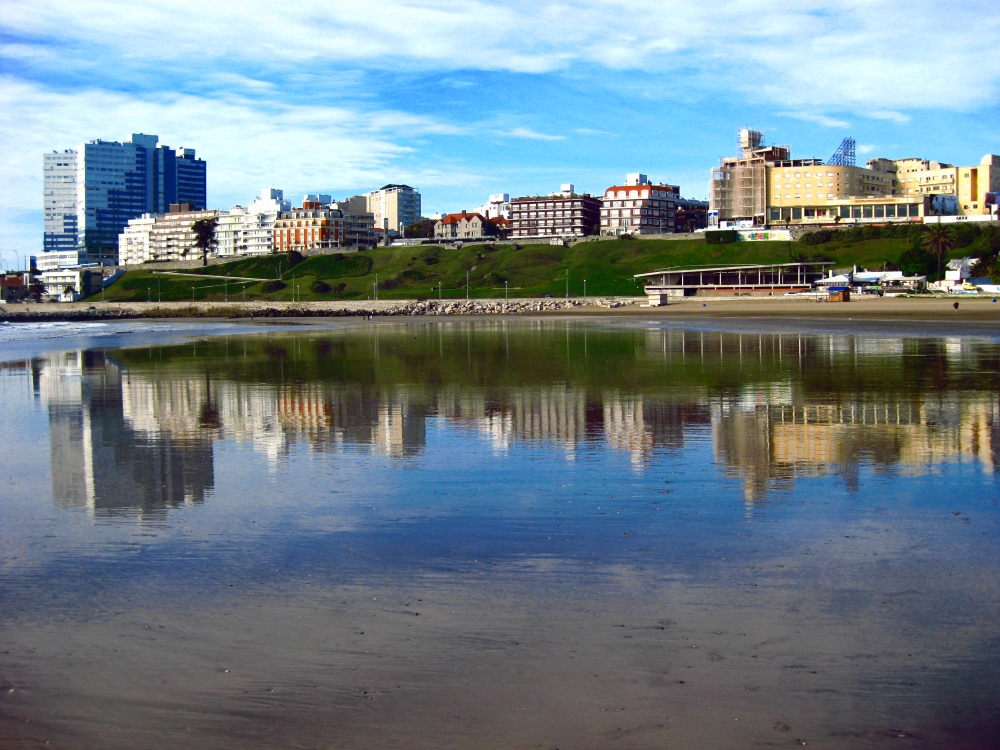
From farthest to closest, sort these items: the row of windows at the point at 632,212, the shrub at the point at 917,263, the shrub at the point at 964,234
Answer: the row of windows at the point at 632,212 < the shrub at the point at 964,234 < the shrub at the point at 917,263

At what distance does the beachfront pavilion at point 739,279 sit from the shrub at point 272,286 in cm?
6995

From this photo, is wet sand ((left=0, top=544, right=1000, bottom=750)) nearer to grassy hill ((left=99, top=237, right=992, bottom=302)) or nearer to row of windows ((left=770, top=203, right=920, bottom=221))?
grassy hill ((left=99, top=237, right=992, bottom=302))

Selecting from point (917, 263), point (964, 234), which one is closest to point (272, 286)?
point (917, 263)

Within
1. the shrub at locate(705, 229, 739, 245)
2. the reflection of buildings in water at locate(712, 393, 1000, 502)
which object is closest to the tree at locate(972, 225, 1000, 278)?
the shrub at locate(705, 229, 739, 245)

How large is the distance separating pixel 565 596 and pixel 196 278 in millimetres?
184421

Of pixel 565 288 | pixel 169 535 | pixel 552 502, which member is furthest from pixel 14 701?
pixel 565 288

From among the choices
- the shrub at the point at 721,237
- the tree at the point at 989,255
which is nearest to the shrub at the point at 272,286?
the shrub at the point at 721,237

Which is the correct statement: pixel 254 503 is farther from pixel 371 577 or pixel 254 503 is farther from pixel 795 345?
pixel 795 345

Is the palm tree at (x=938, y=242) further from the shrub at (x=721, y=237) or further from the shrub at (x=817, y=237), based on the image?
the shrub at (x=721, y=237)

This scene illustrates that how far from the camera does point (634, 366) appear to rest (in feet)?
107

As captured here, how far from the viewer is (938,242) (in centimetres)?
12712

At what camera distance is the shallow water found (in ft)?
20.4

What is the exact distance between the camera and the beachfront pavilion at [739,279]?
126375mm

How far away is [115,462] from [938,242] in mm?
131969
